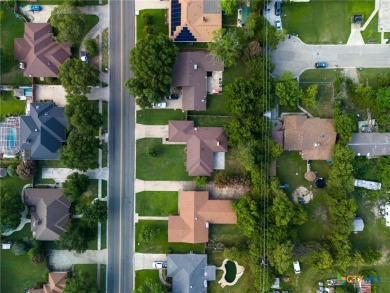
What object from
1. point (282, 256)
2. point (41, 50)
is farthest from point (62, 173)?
point (282, 256)

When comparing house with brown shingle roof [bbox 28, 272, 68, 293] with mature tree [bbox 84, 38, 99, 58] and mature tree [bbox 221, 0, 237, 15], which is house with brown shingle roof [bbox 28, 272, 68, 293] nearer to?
mature tree [bbox 84, 38, 99, 58]

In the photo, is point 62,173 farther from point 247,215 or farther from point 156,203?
point 247,215

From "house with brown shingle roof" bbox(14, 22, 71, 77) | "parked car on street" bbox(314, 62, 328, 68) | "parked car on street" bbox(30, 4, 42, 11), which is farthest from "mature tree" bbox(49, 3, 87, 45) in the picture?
"parked car on street" bbox(314, 62, 328, 68)

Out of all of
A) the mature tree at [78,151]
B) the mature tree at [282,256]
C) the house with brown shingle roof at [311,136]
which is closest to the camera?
the mature tree at [282,256]

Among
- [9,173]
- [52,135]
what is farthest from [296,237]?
[9,173]

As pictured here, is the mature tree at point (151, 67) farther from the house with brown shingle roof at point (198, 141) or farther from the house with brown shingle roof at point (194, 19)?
the house with brown shingle roof at point (198, 141)

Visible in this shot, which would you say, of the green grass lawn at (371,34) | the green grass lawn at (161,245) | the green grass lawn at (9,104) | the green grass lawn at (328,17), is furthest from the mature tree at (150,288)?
the green grass lawn at (371,34)

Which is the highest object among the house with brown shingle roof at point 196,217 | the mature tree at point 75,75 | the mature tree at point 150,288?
the mature tree at point 75,75
